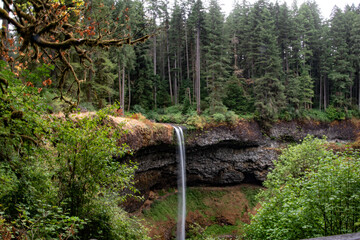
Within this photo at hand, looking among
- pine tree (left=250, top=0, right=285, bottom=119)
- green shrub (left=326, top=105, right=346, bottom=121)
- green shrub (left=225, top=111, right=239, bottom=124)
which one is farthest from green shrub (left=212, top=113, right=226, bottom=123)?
green shrub (left=326, top=105, right=346, bottom=121)

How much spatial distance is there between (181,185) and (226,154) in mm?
5958

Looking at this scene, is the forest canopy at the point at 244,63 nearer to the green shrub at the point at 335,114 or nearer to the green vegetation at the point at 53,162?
the green shrub at the point at 335,114

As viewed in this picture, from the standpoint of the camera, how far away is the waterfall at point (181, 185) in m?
19.0

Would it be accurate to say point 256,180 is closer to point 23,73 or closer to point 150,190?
point 150,190

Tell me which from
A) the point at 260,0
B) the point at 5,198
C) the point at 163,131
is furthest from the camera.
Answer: the point at 260,0

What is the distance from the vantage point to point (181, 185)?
72.3ft

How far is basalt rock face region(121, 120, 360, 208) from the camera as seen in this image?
2097 centimetres

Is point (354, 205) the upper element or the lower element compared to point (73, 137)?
lower

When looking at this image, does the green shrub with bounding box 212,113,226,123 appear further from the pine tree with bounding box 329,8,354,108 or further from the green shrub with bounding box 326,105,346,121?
the pine tree with bounding box 329,8,354,108

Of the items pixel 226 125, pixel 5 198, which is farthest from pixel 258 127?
pixel 5 198

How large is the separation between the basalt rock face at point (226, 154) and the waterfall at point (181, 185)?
0.59 metres

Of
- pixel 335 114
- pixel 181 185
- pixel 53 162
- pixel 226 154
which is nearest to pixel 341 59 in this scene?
pixel 335 114

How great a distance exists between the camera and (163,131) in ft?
58.5

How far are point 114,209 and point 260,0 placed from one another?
3558 centimetres
